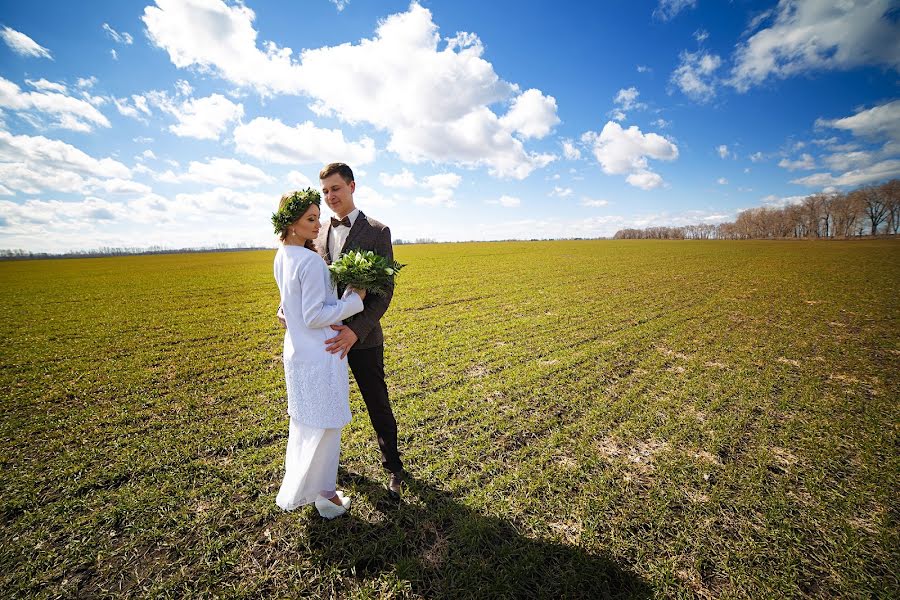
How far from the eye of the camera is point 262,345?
31.4 feet

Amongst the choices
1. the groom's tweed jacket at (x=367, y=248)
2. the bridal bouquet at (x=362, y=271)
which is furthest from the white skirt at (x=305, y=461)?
the bridal bouquet at (x=362, y=271)

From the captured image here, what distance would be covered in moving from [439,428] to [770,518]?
3.82m

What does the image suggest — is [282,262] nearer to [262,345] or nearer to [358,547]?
[358,547]

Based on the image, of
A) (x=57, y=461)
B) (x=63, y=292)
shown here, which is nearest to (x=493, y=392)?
(x=57, y=461)

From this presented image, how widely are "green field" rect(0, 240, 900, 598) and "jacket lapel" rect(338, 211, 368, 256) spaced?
2.73 m

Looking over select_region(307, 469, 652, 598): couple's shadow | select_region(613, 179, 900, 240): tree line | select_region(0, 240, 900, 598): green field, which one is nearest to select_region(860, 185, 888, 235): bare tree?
select_region(613, 179, 900, 240): tree line

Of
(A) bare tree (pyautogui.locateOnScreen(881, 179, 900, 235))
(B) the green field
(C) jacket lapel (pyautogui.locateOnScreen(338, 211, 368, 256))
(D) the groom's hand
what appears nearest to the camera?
(B) the green field

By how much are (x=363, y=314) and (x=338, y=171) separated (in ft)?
4.48

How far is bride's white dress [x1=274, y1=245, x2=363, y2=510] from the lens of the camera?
279 cm

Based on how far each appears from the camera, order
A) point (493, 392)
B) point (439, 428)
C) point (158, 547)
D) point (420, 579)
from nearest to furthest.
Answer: point (420, 579) < point (158, 547) < point (439, 428) < point (493, 392)

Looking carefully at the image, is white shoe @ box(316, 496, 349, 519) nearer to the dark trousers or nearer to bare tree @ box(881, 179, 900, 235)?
the dark trousers

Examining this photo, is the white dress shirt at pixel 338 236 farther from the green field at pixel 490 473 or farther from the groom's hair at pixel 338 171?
the green field at pixel 490 473

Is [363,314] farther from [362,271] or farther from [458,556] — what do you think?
[458,556]

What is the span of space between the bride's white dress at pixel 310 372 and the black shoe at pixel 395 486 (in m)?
0.72
